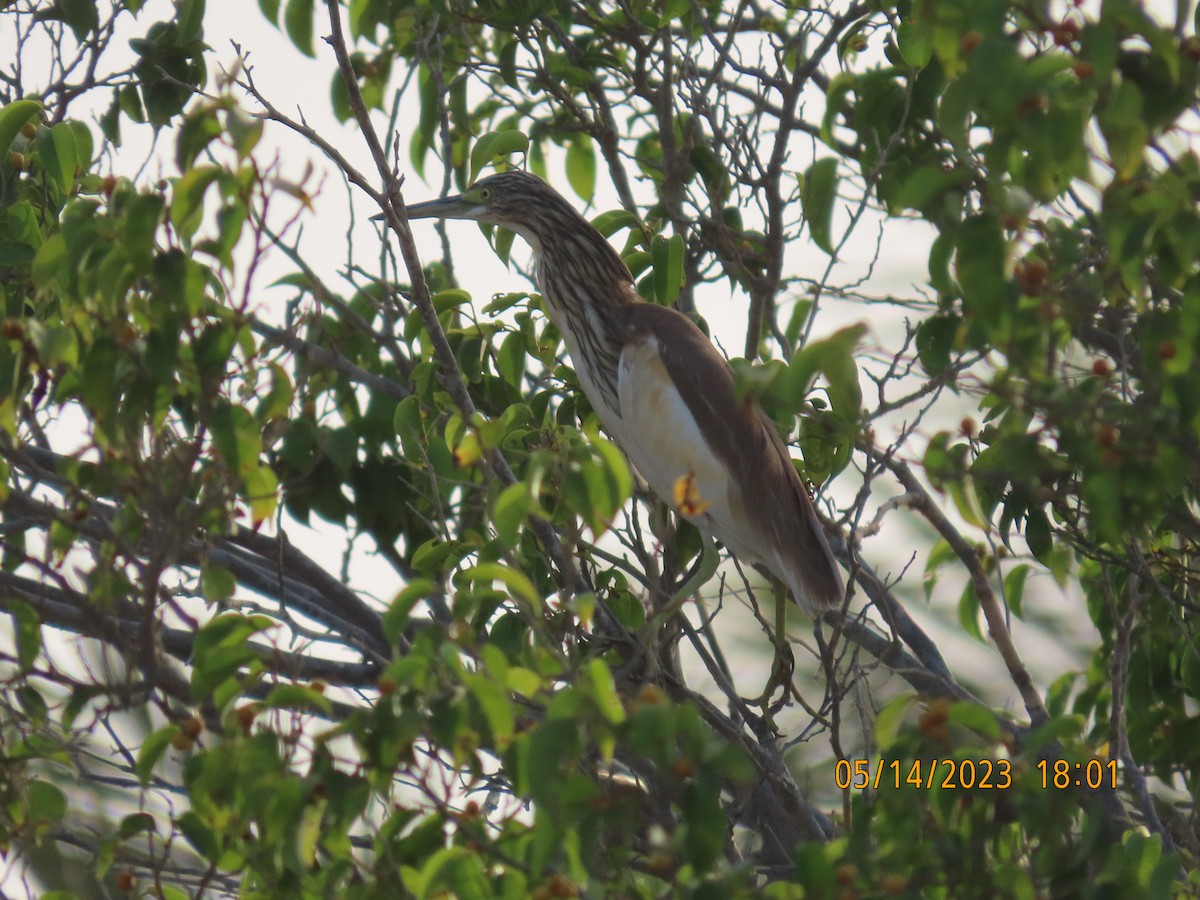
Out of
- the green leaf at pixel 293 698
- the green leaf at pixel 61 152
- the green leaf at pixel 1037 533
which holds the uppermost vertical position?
the green leaf at pixel 61 152

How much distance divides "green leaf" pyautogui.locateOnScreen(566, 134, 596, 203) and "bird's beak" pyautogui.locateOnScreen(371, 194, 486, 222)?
0.23 meters

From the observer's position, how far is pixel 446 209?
327 centimetres

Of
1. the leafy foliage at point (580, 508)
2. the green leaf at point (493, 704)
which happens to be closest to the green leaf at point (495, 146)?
the leafy foliage at point (580, 508)

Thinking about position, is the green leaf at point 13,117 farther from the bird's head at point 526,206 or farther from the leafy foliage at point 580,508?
the bird's head at point 526,206

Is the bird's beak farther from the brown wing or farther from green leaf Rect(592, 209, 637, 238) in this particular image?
green leaf Rect(592, 209, 637, 238)

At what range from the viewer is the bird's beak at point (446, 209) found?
10.7 feet

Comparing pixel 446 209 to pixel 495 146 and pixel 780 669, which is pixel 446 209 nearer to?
pixel 495 146

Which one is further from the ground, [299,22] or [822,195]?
[299,22]

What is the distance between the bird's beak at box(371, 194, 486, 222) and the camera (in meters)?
3.26

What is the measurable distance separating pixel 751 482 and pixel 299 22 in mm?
1247

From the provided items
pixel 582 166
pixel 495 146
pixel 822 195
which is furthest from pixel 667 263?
pixel 582 166

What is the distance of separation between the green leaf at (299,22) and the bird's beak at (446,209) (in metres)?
0.72

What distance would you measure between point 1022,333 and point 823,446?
1034mm

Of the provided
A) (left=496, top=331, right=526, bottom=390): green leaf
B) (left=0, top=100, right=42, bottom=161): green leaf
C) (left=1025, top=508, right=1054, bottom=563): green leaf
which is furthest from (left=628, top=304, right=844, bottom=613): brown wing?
(left=0, top=100, right=42, bottom=161): green leaf
